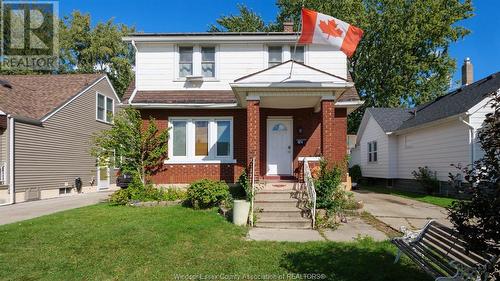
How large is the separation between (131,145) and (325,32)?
7.52 metres

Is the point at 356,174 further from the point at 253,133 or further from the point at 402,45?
the point at 253,133

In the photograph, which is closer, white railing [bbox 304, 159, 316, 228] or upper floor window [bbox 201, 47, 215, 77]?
A: white railing [bbox 304, 159, 316, 228]

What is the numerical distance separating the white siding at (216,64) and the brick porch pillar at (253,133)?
3.35 meters

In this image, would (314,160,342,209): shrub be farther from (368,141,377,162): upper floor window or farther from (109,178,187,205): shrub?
(368,141,377,162): upper floor window

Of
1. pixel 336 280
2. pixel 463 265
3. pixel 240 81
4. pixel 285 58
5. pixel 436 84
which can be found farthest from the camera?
pixel 436 84

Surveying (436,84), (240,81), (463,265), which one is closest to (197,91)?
(240,81)

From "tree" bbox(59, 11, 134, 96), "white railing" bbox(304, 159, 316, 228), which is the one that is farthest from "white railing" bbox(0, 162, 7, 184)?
"tree" bbox(59, 11, 134, 96)

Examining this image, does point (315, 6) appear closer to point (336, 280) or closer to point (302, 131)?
point (302, 131)

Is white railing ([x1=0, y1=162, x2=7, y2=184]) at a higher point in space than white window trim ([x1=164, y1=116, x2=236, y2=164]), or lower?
lower

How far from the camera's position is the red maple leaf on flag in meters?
11.1

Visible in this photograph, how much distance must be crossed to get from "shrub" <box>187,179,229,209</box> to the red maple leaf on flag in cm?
566

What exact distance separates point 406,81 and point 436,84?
2.67 meters

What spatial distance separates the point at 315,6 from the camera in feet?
113

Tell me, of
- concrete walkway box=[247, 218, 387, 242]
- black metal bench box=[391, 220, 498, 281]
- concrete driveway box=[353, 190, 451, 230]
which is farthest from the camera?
concrete driveway box=[353, 190, 451, 230]
